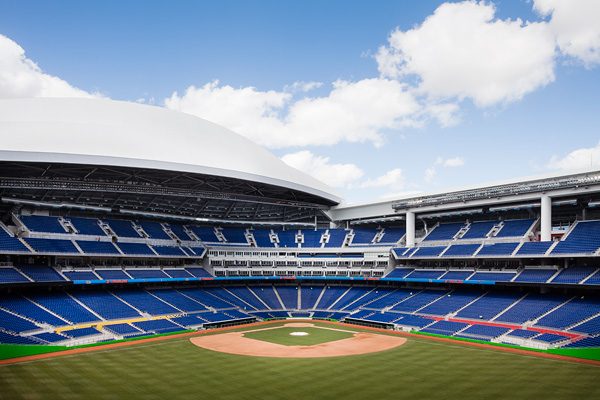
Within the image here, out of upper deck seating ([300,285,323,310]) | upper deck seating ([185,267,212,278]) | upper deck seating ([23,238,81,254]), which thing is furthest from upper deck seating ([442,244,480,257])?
upper deck seating ([23,238,81,254])

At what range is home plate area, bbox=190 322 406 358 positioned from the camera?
4438 centimetres

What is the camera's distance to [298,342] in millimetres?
49844

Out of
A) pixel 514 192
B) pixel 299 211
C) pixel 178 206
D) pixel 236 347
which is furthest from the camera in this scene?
pixel 299 211

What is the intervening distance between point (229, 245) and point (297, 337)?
3528 cm

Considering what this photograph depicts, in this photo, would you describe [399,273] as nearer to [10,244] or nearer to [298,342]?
[298,342]

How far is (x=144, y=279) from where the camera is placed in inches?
2525

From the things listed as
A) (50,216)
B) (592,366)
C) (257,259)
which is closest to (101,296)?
(50,216)

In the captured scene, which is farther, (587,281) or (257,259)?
(257,259)

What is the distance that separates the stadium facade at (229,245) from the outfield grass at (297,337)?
8.16 m

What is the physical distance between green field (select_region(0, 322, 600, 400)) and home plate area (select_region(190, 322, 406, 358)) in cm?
262

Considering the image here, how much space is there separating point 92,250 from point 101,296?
24.6 feet

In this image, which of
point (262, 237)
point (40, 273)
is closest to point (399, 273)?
point (262, 237)

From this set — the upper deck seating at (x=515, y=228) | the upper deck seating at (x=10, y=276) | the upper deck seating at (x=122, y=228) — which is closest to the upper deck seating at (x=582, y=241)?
the upper deck seating at (x=515, y=228)

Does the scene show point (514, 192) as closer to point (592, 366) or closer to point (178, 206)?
point (592, 366)
